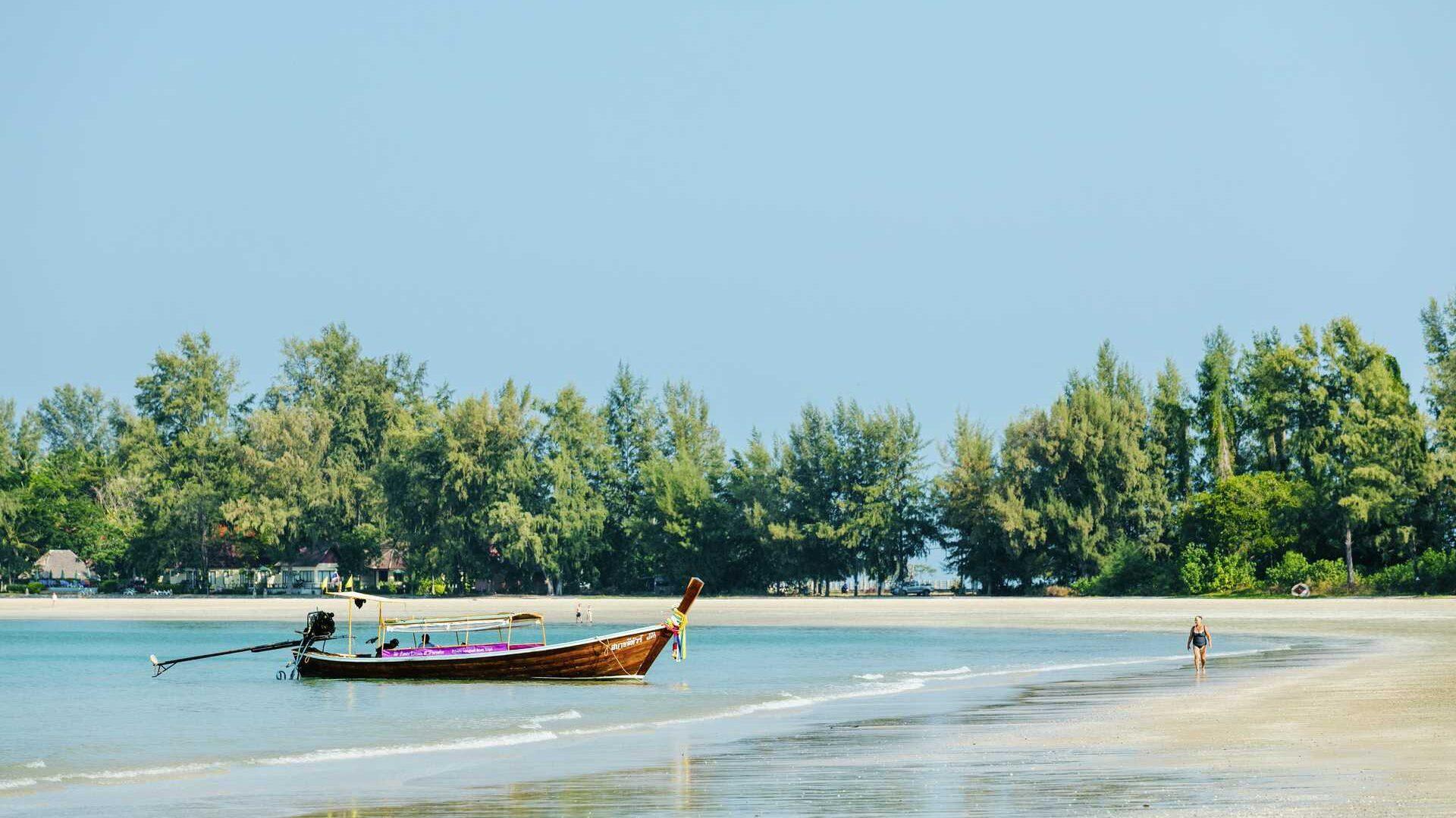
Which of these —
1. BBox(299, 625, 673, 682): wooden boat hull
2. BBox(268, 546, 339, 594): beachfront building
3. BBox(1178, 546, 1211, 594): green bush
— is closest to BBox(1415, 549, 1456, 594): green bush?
BBox(1178, 546, 1211, 594): green bush

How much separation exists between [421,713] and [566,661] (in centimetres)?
763

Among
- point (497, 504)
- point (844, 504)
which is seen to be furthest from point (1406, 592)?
point (497, 504)

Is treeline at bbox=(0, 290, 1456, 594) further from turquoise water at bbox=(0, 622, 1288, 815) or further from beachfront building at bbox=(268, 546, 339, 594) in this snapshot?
turquoise water at bbox=(0, 622, 1288, 815)

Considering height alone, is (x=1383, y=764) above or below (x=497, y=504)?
below

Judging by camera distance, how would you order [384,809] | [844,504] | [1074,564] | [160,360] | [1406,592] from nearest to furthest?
1. [384,809]
2. [1406,592]
3. [1074,564]
4. [844,504]
5. [160,360]

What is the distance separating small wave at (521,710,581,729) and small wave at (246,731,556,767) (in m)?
1.50

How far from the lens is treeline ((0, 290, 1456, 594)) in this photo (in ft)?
245

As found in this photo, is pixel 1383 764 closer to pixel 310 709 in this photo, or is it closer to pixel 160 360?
pixel 310 709

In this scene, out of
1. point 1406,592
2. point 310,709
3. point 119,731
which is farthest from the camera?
point 1406,592

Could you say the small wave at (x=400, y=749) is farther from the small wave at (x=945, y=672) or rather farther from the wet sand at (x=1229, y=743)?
the small wave at (x=945, y=672)

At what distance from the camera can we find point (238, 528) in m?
104

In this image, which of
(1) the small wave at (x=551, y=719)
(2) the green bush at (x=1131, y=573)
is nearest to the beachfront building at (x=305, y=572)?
(2) the green bush at (x=1131, y=573)

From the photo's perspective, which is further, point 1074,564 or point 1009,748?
point 1074,564

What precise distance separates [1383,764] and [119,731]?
70.9 feet
